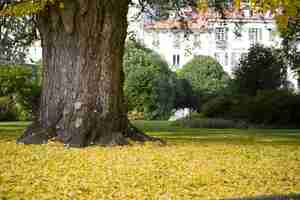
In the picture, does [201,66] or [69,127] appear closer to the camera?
[69,127]

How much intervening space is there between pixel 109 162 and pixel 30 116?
93.2ft

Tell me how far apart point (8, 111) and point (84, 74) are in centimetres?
2455

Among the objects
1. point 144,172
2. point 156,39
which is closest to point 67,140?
point 144,172

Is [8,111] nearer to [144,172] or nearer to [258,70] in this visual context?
[258,70]

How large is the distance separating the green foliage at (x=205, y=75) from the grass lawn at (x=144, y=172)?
44.6 metres

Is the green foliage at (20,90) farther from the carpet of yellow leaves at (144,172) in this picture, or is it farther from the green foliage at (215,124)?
the carpet of yellow leaves at (144,172)

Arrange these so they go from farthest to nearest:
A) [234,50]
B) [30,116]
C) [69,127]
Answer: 1. [234,50]
2. [30,116]
3. [69,127]

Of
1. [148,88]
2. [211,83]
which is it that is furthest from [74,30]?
[211,83]

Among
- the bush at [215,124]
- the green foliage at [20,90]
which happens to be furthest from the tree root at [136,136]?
the green foliage at [20,90]

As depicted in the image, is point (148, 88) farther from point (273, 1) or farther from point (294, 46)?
point (273, 1)

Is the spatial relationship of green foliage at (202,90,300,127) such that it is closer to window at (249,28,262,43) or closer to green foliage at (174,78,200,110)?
green foliage at (174,78,200,110)

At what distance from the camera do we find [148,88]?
164 ft

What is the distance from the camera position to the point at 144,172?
11.2 meters

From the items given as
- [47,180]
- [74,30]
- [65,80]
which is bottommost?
[47,180]
